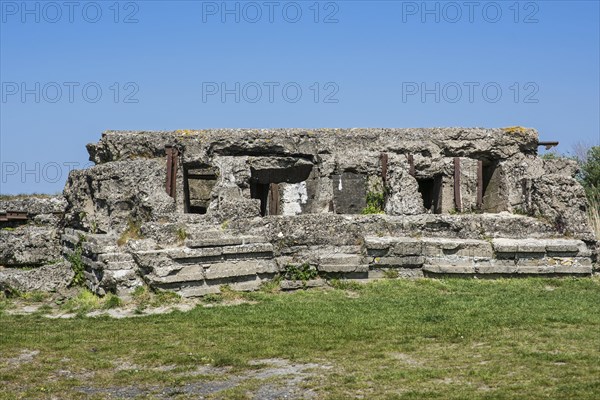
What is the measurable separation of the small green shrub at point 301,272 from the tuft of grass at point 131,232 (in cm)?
260

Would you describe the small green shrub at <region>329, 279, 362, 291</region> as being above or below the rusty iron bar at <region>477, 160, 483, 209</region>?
below

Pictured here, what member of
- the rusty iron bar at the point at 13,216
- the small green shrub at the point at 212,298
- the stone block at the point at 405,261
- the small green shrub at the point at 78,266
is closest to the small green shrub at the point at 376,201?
the stone block at the point at 405,261

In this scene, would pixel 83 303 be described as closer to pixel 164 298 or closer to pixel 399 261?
pixel 164 298

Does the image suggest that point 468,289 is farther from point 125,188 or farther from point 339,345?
point 125,188

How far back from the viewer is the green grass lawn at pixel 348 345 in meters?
8.66

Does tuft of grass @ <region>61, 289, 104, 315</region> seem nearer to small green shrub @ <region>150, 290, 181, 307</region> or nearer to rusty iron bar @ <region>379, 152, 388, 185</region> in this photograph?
small green shrub @ <region>150, 290, 181, 307</region>

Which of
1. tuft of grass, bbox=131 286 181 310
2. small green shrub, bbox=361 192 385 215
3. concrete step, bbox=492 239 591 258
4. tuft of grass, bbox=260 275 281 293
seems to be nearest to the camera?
tuft of grass, bbox=131 286 181 310

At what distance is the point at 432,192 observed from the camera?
17.8 m

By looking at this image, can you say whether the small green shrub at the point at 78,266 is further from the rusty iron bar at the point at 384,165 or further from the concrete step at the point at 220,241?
the rusty iron bar at the point at 384,165

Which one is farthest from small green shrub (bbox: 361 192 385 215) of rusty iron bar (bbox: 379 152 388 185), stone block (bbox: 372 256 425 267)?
stone block (bbox: 372 256 425 267)

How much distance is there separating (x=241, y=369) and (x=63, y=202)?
1013 centimetres

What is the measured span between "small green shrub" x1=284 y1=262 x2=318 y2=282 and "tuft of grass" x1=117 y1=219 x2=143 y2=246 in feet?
8.54

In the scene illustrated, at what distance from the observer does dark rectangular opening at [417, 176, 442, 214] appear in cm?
1727

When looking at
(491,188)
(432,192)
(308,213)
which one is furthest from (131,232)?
(491,188)
